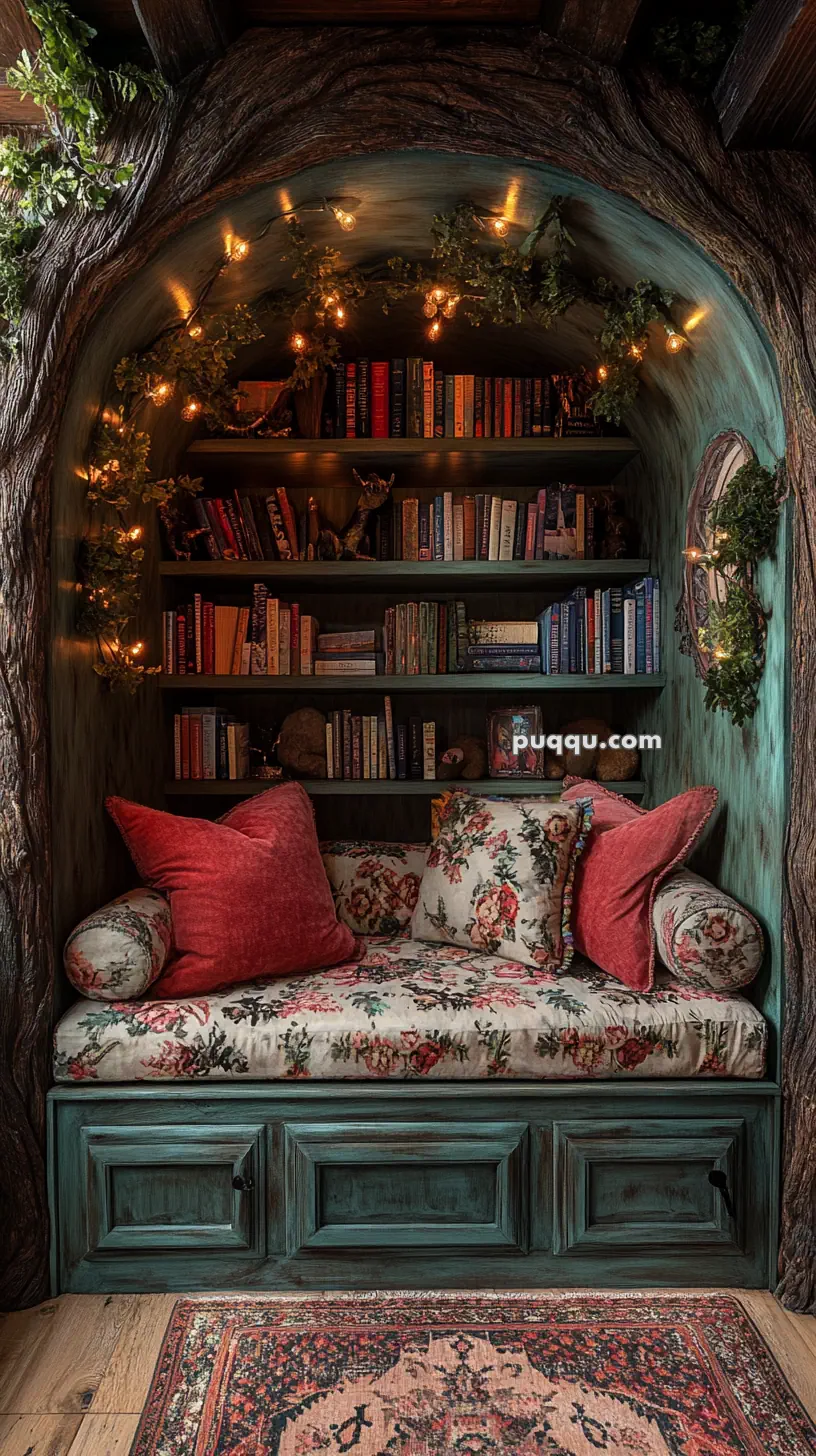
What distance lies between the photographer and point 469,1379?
1.76 meters

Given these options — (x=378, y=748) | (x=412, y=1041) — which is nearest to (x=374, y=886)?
(x=378, y=748)

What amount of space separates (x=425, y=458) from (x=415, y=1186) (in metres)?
1.90

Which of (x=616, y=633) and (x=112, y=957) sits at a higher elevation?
(x=616, y=633)

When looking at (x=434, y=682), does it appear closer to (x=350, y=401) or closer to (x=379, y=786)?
(x=379, y=786)

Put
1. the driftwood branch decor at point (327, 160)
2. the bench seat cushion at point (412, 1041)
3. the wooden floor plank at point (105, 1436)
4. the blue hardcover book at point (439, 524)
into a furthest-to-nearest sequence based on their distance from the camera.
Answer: the blue hardcover book at point (439, 524) < the bench seat cushion at point (412, 1041) < the driftwood branch decor at point (327, 160) < the wooden floor plank at point (105, 1436)

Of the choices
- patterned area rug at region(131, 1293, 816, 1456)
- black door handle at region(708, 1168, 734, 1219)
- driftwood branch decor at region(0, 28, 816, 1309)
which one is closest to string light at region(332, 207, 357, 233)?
driftwood branch decor at region(0, 28, 816, 1309)

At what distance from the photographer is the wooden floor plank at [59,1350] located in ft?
5.66

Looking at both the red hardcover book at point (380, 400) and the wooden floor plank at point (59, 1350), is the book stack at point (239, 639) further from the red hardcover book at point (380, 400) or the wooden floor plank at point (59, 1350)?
the wooden floor plank at point (59, 1350)

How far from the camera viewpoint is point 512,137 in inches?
75.1

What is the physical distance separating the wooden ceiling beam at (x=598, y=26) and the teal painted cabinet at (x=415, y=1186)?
2041mm

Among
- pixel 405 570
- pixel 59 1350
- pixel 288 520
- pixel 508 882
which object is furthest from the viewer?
pixel 288 520

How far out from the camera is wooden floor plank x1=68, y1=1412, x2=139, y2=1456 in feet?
5.27

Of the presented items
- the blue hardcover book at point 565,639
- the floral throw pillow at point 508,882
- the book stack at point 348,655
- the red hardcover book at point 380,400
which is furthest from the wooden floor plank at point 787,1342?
the red hardcover book at point 380,400

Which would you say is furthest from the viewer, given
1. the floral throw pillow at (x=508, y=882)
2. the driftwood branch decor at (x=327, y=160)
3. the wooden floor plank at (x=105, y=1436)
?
the floral throw pillow at (x=508, y=882)
